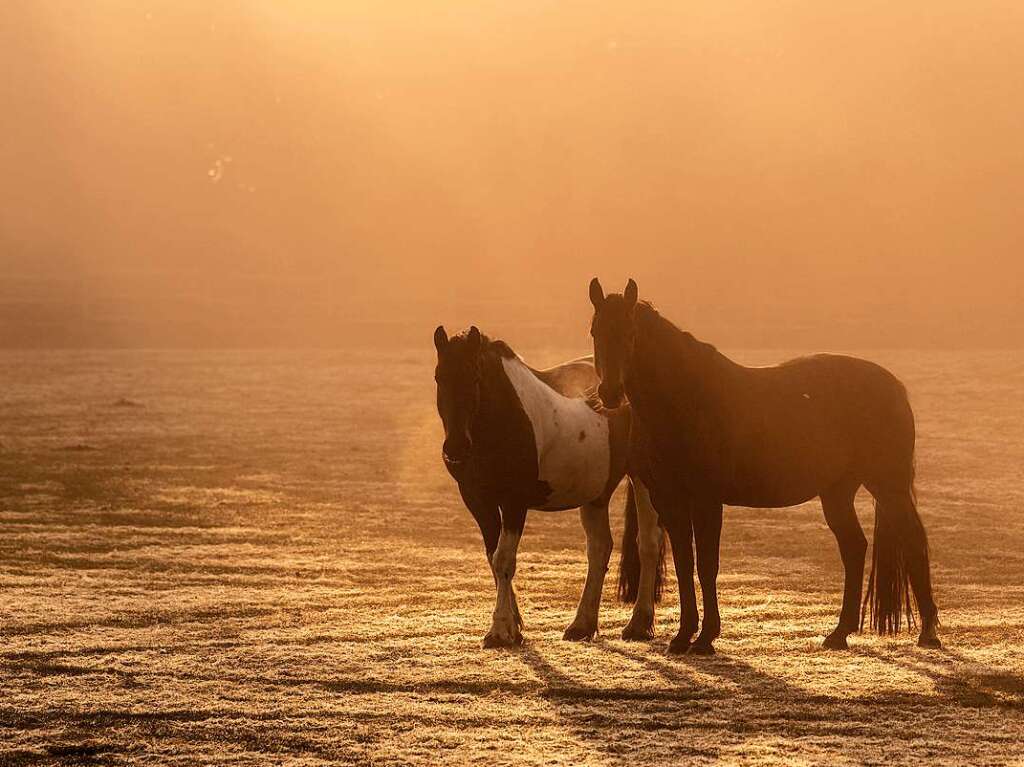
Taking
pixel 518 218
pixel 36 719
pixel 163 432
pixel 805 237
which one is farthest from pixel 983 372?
pixel 518 218

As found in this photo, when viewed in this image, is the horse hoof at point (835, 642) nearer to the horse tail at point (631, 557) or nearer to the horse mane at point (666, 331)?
the horse tail at point (631, 557)

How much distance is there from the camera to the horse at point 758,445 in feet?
37.3

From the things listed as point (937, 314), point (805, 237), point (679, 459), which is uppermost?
point (805, 237)

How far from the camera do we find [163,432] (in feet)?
128

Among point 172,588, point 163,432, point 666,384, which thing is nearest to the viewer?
point 666,384

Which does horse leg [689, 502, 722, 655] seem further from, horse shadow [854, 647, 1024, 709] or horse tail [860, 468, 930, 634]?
horse tail [860, 468, 930, 634]

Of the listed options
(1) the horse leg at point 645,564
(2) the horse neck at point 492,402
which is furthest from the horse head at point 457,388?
(1) the horse leg at point 645,564

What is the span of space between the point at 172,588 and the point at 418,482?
1295 centimetres

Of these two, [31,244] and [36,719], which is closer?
[36,719]

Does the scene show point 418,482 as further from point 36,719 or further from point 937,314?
point 937,314

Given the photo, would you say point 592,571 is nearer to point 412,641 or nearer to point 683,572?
point 683,572

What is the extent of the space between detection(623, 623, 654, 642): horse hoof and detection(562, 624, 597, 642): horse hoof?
30cm

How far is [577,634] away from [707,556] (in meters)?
1.46

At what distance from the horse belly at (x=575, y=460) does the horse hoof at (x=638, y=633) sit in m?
1.11
